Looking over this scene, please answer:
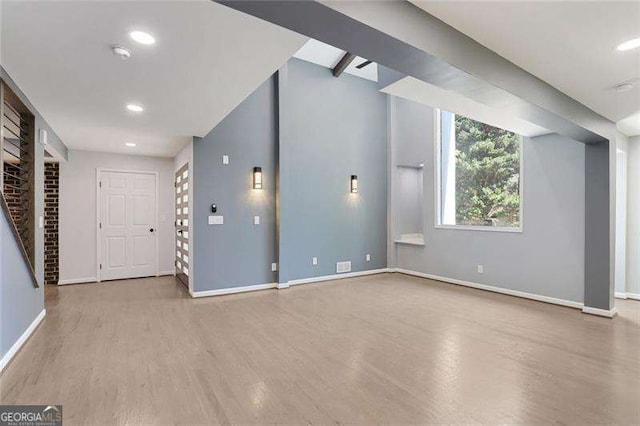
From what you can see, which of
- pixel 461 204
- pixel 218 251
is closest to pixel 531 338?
pixel 461 204

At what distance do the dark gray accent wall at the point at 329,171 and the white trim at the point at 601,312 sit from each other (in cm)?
348

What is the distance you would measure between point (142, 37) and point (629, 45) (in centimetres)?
333

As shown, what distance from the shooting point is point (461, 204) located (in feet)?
19.4

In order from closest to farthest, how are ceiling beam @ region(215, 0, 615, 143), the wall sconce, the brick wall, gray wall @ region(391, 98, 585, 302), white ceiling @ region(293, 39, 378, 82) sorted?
1. ceiling beam @ region(215, 0, 615, 143)
2. gray wall @ region(391, 98, 585, 302)
3. the wall sconce
4. white ceiling @ region(293, 39, 378, 82)
5. the brick wall

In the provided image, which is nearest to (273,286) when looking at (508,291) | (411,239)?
(411,239)

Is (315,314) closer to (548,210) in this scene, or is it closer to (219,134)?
(219,134)

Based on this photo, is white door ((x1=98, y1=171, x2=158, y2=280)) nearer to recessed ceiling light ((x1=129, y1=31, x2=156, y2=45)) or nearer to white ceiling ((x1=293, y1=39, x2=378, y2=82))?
white ceiling ((x1=293, y1=39, x2=378, y2=82))

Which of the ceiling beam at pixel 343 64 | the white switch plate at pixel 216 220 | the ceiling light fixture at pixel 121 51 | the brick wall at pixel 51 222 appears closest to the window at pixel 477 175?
the ceiling beam at pixel 343 64

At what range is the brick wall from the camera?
18.5ft

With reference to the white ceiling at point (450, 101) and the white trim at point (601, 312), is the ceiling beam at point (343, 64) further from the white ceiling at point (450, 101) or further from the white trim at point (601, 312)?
the white trim at point (601, 312)

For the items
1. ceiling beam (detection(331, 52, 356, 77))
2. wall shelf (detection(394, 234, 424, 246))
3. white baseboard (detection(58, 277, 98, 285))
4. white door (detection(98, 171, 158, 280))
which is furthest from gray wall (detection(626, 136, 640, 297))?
white baseboard (detection(58, 277, 98, 285))

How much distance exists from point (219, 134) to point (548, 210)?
5011 millimetres

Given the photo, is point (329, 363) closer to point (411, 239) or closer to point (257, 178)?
point (257, 178)

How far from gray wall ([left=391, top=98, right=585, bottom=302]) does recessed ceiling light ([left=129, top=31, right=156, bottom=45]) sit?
4999 millimetres
